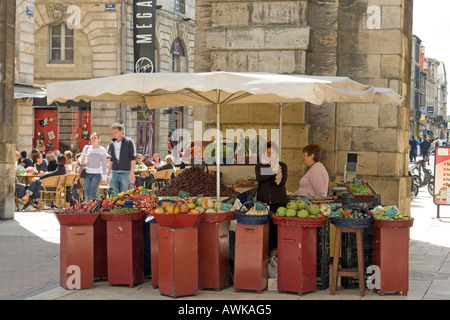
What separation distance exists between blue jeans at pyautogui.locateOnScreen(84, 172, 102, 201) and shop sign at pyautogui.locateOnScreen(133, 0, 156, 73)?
54.2 feet

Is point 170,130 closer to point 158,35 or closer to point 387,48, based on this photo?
point 158,35

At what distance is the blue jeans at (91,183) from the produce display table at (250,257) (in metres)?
7.56

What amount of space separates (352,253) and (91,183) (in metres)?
7.91

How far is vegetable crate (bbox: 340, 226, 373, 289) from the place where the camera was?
841cm

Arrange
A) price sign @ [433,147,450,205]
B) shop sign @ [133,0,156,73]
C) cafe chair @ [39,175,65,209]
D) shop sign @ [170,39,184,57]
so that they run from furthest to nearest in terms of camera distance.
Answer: shop sign @ [170,39,184,57] → shop sign @ [133,0,156,73] → cafe chair @ [39,175,65,209] → price sign @ [433,147,450,205]

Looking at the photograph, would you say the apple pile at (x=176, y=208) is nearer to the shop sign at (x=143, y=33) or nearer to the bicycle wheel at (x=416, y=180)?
the bicycle wheel at (x=416, y=180)

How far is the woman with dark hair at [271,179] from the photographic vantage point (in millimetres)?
9367

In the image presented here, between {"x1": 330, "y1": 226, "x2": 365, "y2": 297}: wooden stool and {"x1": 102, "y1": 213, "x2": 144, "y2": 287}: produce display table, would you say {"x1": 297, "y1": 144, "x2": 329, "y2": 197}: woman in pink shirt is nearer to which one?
{"x1": 330, "y1": 226, "x2": 365, "y2": 297}: wooden stool

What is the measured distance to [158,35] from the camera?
Answer: 1407 inches

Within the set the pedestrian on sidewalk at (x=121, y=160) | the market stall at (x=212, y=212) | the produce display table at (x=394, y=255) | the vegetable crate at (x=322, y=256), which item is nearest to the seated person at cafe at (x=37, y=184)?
the pedestrian on sidewalk at (x=121, y=160)

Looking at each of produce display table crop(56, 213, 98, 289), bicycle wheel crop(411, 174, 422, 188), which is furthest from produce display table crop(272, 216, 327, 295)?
bicycle wheel crop(411, 174, 422, 188)

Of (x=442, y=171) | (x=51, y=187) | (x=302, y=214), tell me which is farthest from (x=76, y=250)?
(x=442, y=171)

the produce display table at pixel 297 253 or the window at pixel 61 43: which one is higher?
the window at pixel 61 43
